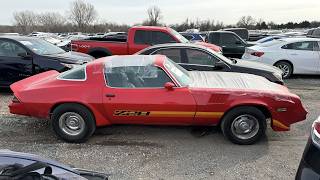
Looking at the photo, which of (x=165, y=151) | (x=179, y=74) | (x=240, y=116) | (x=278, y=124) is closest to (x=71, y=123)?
(x=165, y=151)

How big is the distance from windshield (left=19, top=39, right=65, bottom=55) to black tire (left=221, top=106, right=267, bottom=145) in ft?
19.0

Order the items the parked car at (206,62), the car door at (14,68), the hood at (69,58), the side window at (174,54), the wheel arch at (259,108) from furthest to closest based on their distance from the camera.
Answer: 1. the hood at (69,58)
2. the car door at (14,68)
3. the side window at (174,54)
4. the parked car at (206,62)
5. the wheel arch at (259,108)

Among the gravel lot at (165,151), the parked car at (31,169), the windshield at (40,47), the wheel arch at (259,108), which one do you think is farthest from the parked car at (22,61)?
the parked car at (31,169)

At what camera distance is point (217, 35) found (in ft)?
55.0

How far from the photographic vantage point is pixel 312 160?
2.99m

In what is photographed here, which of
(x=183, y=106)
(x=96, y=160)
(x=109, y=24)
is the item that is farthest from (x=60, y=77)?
(x=109, y=24)

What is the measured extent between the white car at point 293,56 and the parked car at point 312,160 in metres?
9.09

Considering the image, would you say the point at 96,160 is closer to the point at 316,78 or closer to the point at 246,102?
the point at 246,102

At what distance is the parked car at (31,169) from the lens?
2.19 m

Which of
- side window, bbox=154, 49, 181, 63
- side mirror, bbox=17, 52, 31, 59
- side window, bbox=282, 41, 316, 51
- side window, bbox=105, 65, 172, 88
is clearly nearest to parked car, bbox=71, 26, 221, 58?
side window, bbox=282, 41, 316, 51

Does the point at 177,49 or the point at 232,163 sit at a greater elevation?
the point at 177,49

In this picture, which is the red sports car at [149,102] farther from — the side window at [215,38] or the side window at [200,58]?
the side window at [215,38]

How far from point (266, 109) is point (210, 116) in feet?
2.79

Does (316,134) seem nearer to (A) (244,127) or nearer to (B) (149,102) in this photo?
(A) (244,127)
